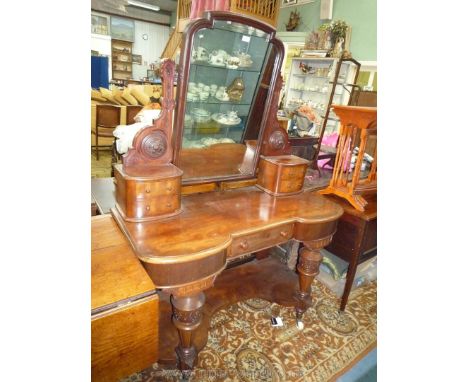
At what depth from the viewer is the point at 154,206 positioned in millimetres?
1405

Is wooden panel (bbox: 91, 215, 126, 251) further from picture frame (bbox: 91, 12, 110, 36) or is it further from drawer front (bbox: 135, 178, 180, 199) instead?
picture frame (bbox: 91, 12, 110, 36)

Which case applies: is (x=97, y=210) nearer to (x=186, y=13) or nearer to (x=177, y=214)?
(x=177, y=214)

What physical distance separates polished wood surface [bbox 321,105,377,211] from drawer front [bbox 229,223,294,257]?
671 mm

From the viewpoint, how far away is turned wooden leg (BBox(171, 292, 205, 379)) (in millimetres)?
1369

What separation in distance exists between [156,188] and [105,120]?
15.4ft

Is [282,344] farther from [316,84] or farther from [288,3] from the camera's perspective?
[288,3]

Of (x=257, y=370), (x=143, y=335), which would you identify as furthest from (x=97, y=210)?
(x=257, y=370)

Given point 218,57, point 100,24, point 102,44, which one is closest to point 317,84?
point 218,57

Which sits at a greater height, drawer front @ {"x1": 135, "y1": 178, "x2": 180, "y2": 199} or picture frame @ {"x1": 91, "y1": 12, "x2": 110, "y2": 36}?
Answer: picture frame @ {"x1": 91, "y1": 12, "x2": 110, "y2": 36}

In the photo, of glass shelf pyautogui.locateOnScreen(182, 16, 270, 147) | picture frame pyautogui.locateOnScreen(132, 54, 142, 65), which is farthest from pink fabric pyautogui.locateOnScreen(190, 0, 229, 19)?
picture frame pyautogui.locateOnScreen(132, 54, 142, 65)

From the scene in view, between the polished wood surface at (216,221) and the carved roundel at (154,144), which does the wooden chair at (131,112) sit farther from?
the carved roundel at (154,144)

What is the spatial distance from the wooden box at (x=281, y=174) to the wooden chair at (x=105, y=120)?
14.4 feet

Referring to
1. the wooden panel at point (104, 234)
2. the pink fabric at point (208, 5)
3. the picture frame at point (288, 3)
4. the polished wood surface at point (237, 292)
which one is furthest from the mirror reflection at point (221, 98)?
the picture frame at point (288, 3)
